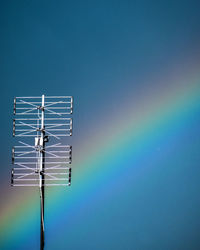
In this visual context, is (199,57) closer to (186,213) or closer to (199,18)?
(199,18)

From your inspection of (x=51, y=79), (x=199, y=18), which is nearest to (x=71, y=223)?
(x=51, y=79)

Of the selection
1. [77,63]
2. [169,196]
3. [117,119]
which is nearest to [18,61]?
[77,63]

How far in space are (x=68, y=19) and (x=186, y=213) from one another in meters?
2.36

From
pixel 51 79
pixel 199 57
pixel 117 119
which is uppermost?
pixel 199 57

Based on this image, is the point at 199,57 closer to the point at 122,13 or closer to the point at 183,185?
the point at 122,13

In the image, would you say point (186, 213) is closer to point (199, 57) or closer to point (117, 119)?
point (117, 119)

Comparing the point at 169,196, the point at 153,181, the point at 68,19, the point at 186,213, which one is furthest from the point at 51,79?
the point at 186,213

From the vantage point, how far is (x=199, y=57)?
12.0 feet

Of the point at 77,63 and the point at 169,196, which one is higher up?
the point at 77,63

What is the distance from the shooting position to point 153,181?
365cm

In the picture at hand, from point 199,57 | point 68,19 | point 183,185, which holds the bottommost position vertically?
point 183,185

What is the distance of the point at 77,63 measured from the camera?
3656 millimetres

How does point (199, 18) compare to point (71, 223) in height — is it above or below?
above

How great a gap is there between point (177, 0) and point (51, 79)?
1559mm
